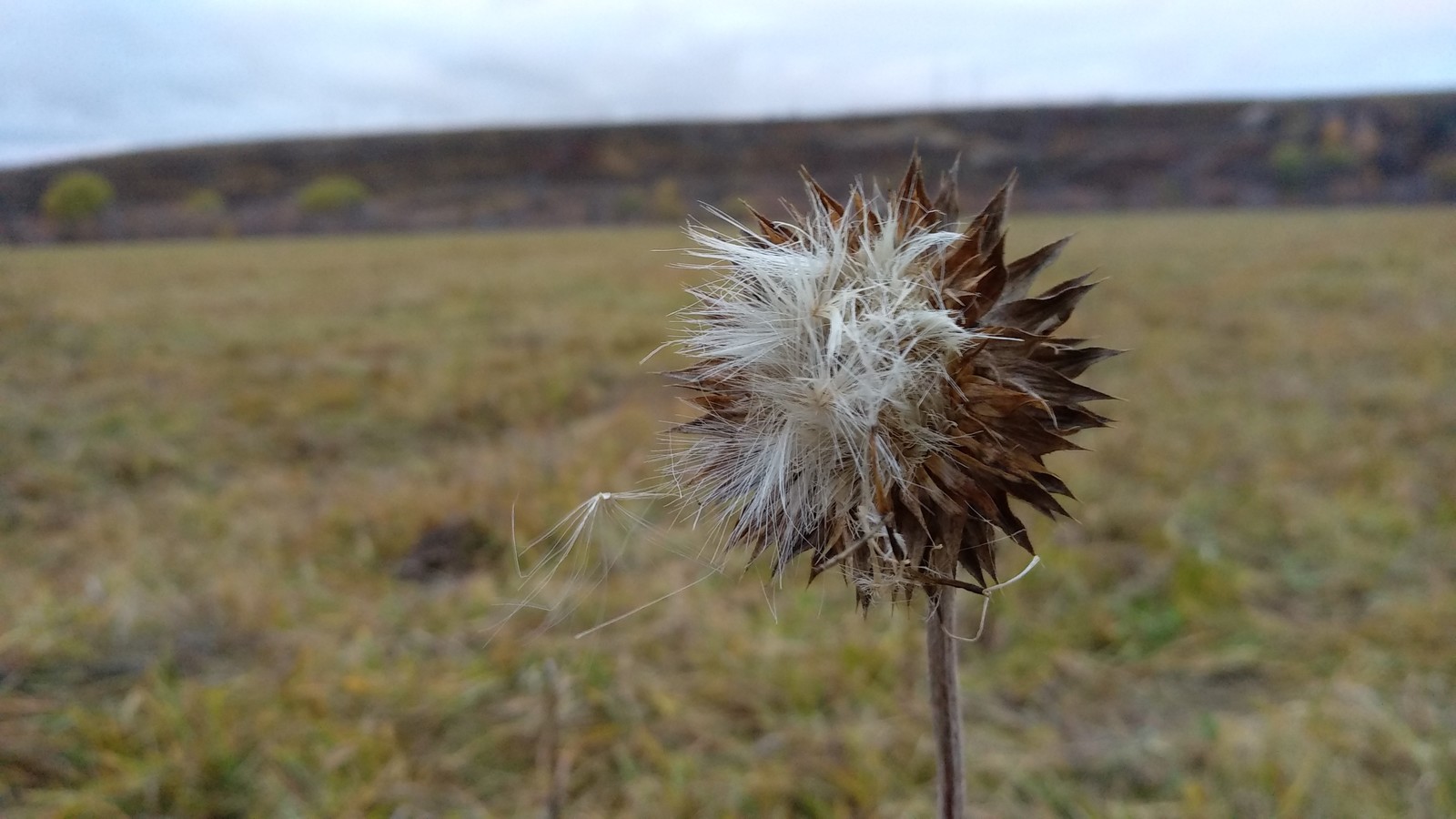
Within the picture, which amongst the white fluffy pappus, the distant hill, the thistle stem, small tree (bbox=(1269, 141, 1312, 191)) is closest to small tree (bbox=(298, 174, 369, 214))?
the distant hill

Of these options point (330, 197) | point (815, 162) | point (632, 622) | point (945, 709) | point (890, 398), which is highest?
point (815, 162)

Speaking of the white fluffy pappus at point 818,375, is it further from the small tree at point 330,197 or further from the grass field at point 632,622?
the small tree at point 330,197

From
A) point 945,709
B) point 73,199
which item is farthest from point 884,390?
point 73,199

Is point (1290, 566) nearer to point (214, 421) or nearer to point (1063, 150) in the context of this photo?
point (214, 421)

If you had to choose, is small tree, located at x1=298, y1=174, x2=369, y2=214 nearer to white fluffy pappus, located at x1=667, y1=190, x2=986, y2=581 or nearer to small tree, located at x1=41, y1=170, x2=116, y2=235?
small tree, located at x1=41, y1=170, x2=116, y2=235

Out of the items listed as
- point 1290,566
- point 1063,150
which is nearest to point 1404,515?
point 1290,566

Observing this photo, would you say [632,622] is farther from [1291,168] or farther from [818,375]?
[1291,168]
